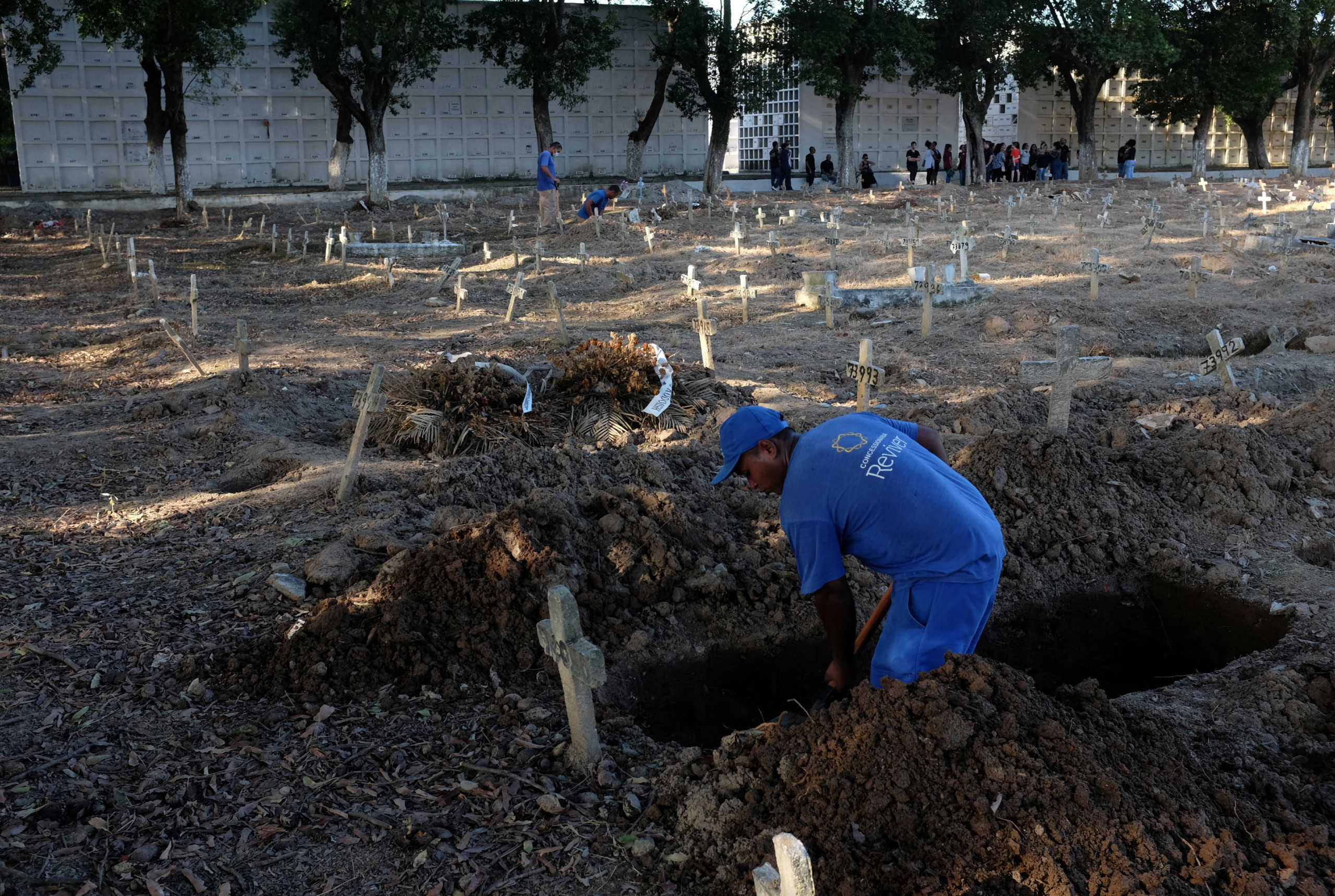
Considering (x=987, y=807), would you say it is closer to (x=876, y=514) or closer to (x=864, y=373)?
(x=876, y=514)

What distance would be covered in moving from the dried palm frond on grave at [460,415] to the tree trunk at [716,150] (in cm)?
2107

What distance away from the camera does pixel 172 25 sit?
74.1 ft

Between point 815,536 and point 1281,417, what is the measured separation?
232 inches

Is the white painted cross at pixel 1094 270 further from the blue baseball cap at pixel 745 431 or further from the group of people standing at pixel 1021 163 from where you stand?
the group of people standing at pixel 1021 163

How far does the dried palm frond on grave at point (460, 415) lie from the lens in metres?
7.86

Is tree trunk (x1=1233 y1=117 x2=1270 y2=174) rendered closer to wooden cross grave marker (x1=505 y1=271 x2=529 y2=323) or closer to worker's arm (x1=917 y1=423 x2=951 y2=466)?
wooden cross grave marker (x1=505 y1=271 x2=529 y2=323)

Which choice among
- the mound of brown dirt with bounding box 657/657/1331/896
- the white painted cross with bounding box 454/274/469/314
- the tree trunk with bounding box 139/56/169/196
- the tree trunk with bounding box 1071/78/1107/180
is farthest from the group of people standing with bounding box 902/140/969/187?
the mound of brown dirt with bounding box 657/657/1331/896

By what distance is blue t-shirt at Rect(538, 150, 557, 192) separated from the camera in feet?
66.3

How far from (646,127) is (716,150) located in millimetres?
2320

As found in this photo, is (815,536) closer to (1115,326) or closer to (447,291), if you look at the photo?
(1115,326)

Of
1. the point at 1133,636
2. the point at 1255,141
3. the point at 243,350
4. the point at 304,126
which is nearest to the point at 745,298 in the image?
the point at 243,350

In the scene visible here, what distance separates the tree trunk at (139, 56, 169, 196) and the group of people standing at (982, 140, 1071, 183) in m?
23.5

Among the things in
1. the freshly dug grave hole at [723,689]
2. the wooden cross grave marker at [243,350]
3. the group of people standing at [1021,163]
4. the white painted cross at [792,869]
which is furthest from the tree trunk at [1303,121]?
the white painted cross at [792,869]

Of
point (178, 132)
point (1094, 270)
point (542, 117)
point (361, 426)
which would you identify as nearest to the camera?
point (361, 426)
